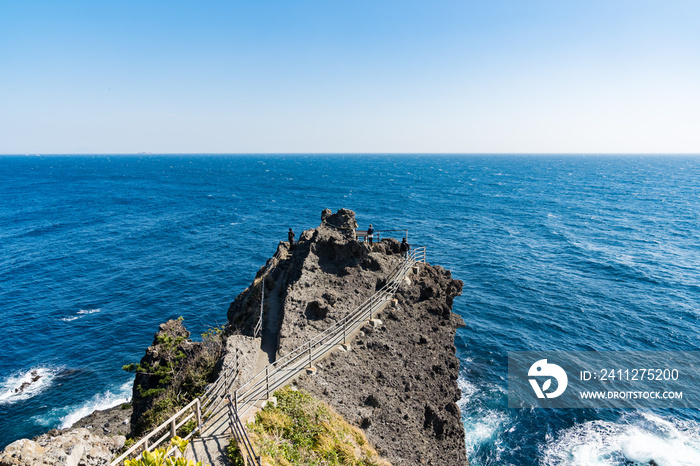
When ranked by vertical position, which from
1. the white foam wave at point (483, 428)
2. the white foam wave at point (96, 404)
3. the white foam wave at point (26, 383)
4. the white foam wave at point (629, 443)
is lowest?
the white foam wave at point (96, 404)

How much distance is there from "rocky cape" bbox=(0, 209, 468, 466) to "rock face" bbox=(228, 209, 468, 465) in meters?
0.06

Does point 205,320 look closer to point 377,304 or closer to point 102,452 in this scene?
point 377,304

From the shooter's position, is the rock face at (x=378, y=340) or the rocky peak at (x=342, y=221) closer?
the rock face at (x=378, y=340)

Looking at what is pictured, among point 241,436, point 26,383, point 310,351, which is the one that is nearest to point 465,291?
point 310,351

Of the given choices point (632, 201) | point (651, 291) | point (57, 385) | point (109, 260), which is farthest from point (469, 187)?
point (57, 385)

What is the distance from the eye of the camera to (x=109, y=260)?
5953cm

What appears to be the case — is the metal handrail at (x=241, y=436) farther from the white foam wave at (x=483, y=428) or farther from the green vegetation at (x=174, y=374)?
the white foam wave at (x=483, y=428)

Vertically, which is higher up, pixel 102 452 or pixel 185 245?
pixel 102 452

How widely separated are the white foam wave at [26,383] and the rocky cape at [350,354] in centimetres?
769

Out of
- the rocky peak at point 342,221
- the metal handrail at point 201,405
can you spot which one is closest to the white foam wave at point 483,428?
the rocky peak at point 342,221

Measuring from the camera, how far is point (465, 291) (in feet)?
156

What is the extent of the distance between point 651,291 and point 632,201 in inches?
2925

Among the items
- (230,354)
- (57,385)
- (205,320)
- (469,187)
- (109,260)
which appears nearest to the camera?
(230,354)

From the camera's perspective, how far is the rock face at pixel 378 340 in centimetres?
1692
